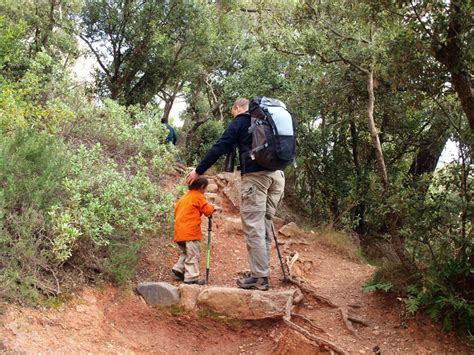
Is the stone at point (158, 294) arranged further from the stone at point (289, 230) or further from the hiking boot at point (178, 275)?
the stone at point (289, 230)

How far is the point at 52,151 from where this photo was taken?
17.3 feet

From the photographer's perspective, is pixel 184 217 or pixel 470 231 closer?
pixel 470 231

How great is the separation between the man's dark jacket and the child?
471 millimetres

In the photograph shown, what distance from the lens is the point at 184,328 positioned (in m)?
4.94

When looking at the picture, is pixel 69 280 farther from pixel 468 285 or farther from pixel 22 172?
pixel 468 285

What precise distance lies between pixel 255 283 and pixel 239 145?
1670mm

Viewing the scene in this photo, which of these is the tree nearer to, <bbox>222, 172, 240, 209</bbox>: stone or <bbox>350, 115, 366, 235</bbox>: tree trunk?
<bbox>222, 172, 240, 209</bbox>: stone

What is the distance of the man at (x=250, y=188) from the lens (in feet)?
17.8

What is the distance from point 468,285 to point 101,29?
433 inches

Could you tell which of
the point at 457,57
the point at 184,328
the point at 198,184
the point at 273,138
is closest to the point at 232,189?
the point at 198,184

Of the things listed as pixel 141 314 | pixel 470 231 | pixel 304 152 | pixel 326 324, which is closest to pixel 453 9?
pixel 470 231

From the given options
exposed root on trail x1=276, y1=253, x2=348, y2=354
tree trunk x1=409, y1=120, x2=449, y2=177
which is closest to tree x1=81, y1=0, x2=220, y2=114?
tree trunk x1=409, y1=120, x2=449, y2=177

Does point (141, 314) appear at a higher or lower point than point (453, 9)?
lower

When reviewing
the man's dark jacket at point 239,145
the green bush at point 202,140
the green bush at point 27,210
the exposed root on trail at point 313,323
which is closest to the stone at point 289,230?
the exposed root on trail at point 313,323
